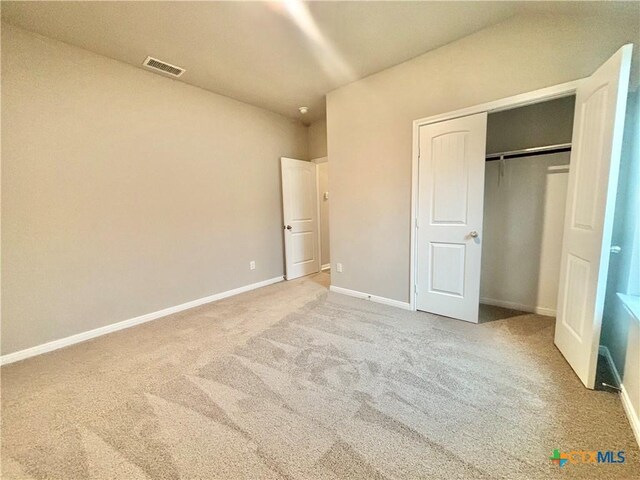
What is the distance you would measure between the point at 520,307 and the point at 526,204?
114 centimetres

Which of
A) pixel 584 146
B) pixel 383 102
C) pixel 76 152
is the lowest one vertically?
pixel 584 146

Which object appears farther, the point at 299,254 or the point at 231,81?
the point at 299,254

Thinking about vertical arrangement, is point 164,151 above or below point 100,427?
above

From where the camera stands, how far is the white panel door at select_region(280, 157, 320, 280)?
421 centimetres

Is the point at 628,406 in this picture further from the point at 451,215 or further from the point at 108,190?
the point at 108,190

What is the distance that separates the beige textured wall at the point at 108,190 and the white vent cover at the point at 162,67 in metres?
0.14

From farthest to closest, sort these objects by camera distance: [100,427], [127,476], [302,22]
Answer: [302,22] → [100,427] → [127,476]

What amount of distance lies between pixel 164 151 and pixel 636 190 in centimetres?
412

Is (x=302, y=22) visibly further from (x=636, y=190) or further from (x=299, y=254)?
(x=299, y=254)

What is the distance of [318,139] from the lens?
4.48 meters

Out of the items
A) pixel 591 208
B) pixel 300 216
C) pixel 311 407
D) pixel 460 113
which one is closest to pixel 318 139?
pixel 300 216

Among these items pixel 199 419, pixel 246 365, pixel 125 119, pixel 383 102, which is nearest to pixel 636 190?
pixel 383 102

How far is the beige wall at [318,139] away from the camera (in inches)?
173

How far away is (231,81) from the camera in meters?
3.01
